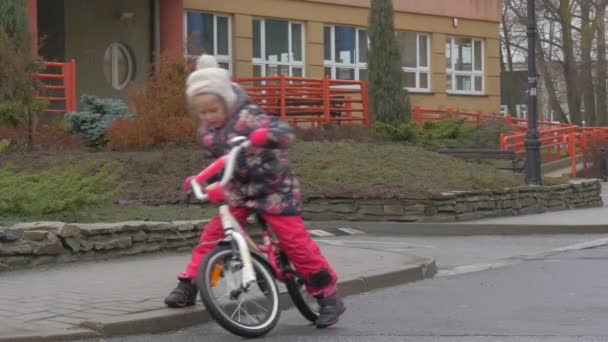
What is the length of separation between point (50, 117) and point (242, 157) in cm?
1768

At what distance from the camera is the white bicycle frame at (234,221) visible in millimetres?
6805

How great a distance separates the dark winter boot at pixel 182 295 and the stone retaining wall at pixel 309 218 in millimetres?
2630

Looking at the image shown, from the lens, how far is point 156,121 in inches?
774

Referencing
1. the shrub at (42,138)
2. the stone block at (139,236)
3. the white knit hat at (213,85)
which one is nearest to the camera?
the white knit hat at (213,85)

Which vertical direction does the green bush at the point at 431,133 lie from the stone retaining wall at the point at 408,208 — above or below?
above

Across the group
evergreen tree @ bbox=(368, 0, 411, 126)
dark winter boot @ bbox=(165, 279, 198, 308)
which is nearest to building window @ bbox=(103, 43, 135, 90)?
evergreen tree @ bbox=(368, 0, 411, 126)

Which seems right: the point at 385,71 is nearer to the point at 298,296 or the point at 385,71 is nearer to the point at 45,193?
the point at 45,193

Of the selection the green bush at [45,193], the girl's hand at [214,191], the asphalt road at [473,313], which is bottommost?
the asphalt road at [473,313]

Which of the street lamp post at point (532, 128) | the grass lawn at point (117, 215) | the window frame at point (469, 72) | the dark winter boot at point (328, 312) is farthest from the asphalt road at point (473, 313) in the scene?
the window frame at point (469, 72)

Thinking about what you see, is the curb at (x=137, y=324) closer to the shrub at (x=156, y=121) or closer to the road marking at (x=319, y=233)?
the road marking at (x=319, y=233)

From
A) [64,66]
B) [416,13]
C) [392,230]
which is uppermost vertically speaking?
[416,13]

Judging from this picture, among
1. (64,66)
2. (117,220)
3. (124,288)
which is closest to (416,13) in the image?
(64,66)

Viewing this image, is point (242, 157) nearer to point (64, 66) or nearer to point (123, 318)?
point (123, 318)

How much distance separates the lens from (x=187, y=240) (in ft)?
38.6
